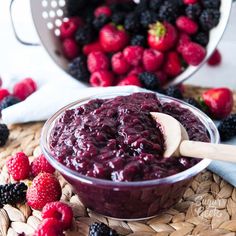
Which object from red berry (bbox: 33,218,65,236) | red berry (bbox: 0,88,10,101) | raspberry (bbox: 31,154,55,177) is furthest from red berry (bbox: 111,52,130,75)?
red berry (bbox: 33,218,65,236)

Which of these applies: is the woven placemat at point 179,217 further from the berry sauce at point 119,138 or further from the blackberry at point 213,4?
the blackberry at point 213,4

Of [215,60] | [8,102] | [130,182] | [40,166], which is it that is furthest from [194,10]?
[130,182]

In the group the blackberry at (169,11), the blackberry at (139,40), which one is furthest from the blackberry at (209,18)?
the blackberry at (139,40)

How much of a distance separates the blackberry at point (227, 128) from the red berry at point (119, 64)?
530 millimetres

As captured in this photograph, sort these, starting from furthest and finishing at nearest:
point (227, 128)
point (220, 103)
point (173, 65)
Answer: point (173, 65) → point (220, 103) → point (227, 128)

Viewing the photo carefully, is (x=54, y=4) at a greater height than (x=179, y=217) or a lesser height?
greater

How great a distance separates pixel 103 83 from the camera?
1.88 metres

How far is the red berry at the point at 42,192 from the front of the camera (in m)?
1.24

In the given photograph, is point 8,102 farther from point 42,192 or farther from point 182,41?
point 182,41

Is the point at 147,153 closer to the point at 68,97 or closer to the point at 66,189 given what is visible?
the point at 66,189

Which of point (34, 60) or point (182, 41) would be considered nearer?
point (182, 41)

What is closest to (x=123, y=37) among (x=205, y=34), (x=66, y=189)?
(x=205, y=34)

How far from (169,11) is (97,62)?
13.6 inches

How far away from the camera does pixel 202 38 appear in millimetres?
1823
